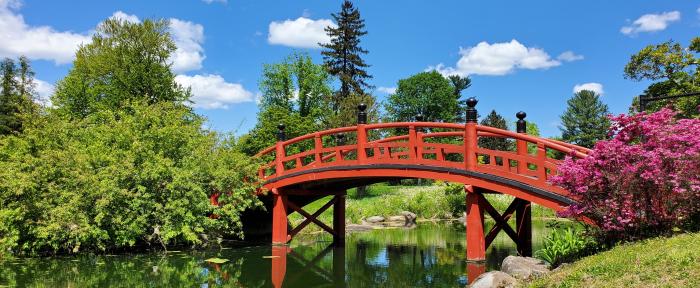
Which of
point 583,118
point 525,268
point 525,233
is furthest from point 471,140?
point 583,118

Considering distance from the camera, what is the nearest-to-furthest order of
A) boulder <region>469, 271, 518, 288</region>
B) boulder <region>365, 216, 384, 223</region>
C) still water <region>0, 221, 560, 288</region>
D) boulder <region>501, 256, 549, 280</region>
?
boulder <region>469, 271, 518, 288</region> → boulder <region>501, 256, 549, 280</region> → still water <region>0, 221, 560, 288</region> → boulder <region>365, 216, 384, 223</region>

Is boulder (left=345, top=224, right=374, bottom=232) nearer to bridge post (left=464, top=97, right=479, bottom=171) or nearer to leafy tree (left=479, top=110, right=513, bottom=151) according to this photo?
bridge post (left=464, top=97, right=479, bottom=171)

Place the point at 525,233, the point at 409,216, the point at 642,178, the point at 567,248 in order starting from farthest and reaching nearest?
1. the point at 409,216
2. the point at 525,233
3. the point at 567,248
4. the point at 642,178

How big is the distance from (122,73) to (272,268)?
22.5 metres

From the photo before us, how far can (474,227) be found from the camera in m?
11.6

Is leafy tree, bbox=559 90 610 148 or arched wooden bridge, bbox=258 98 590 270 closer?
arched wooden bridge, bbox=258 98 590 270

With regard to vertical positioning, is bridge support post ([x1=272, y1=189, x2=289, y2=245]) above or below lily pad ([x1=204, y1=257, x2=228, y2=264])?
above

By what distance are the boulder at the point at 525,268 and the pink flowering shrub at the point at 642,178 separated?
1172 mm

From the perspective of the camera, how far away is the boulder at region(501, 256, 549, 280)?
860cm

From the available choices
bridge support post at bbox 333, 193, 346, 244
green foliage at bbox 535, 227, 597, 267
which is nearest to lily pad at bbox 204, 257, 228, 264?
bridge support post at bbox 333, 193, 346, 244

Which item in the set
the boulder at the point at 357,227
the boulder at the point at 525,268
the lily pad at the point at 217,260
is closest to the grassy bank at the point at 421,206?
the boulder at the point at 357,227

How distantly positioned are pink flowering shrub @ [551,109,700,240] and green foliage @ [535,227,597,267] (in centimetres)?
59

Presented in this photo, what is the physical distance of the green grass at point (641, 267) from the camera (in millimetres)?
6094

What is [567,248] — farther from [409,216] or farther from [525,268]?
[409,216]
